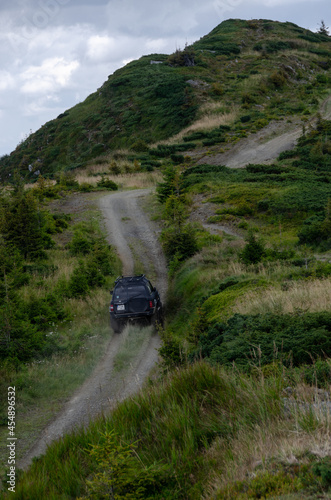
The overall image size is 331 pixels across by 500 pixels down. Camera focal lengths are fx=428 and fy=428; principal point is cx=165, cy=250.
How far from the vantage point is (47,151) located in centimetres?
6606

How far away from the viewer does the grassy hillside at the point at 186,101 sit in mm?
55938

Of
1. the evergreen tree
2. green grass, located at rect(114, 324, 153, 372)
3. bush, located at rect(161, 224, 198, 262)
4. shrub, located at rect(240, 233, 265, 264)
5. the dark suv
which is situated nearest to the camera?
green grass, located at rect(114, 324, 153, 372)

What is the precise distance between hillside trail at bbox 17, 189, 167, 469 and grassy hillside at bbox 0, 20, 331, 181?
2346 cm

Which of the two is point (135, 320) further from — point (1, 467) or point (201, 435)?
point (201, 435)

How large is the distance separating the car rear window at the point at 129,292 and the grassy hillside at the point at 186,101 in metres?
35.8

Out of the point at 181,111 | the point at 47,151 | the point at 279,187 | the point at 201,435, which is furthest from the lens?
the point at 47,151

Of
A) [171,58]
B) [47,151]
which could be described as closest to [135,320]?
[47,151]

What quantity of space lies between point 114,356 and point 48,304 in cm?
407

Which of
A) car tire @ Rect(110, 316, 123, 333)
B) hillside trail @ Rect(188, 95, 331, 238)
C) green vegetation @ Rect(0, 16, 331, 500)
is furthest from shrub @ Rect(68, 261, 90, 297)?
hillside trail @ Rect(188, 95, 331, 238)

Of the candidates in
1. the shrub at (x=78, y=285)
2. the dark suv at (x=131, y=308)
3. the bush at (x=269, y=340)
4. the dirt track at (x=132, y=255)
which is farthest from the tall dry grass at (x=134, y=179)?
the bush at (x=269, y=340)

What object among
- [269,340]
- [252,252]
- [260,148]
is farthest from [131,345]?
[260,148]

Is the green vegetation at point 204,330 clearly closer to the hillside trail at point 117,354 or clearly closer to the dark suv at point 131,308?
the hillside trail at point 117,354

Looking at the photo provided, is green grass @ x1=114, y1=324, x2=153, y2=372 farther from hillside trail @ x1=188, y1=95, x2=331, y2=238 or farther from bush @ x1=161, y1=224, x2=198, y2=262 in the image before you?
hillside trail @ x1=188, y1=95, x2=331, y2=238

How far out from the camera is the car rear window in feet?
45.2
